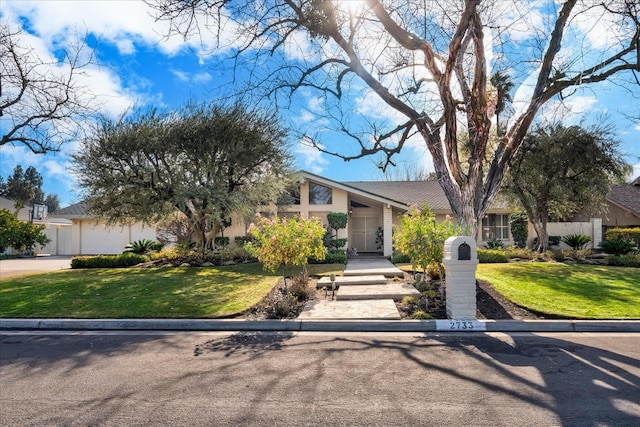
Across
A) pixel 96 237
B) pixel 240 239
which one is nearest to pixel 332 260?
pixel 240 239

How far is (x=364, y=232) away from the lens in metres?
22.7

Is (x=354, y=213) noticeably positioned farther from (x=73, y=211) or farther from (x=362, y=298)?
(x=73, y=211)

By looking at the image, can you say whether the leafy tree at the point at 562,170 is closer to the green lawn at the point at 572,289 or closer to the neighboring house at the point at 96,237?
the green lawn at the point at 572,289

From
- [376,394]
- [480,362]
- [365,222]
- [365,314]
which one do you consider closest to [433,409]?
[376,394]

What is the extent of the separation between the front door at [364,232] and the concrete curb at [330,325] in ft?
50.7

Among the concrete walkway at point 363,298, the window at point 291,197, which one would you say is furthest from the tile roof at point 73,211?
the concrete walkway at point 363,298

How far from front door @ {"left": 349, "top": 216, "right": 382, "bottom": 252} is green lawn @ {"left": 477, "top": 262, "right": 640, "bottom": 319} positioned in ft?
31.8

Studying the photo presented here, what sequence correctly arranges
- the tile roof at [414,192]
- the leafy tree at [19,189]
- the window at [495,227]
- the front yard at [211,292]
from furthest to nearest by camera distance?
the leafy tree at [19,189], the window at [495,227], the tile roof at [414,192], the front yard at [211,292]

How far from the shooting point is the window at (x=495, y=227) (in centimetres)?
2228

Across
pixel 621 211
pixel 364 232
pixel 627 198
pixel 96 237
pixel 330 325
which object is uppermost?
pixel 627 198

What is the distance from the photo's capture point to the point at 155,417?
3516 mm

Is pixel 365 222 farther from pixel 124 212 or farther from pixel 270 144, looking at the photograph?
pixel 124 212

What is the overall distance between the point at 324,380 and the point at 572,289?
7976 mm

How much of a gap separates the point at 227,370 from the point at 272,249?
452 cm
